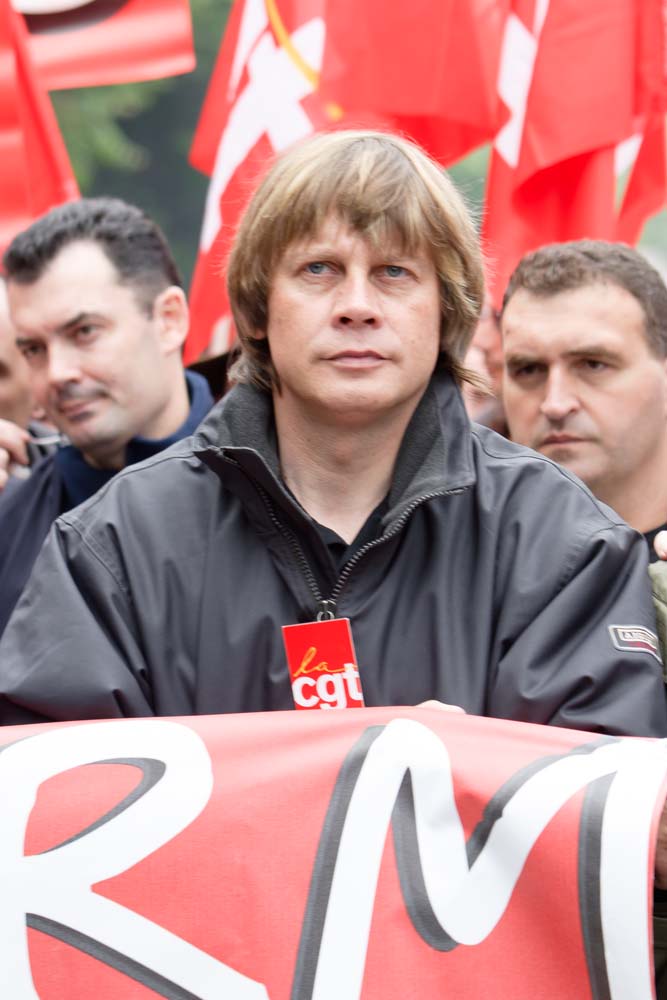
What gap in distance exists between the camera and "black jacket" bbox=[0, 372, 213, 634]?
12.0 ft

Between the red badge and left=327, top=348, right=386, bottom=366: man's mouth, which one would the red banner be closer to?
the red badge

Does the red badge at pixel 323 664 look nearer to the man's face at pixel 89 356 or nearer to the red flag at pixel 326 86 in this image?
the man's face at pixel 89 356

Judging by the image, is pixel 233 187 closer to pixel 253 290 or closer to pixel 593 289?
pixel 593 289

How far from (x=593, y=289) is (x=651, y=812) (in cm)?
186

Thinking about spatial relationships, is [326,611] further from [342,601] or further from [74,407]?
[74,407]

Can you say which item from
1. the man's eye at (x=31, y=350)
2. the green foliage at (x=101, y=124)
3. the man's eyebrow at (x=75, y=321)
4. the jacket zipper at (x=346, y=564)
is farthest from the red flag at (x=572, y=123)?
the green foliage at (x=101, y=124)

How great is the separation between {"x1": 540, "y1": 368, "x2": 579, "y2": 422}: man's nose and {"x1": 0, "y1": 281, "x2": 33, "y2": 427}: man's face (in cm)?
162

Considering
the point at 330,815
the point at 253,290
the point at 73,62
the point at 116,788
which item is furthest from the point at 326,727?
the point at 73,62

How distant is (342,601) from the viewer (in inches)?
102

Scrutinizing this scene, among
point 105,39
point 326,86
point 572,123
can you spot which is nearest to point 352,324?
point 572,123

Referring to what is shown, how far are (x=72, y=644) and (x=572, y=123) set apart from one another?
9.26ft

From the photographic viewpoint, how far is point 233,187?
5.20m

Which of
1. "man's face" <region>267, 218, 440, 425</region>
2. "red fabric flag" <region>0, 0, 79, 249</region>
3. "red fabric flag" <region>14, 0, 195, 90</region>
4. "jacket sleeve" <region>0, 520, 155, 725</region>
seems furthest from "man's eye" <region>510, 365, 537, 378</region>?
"red fabric flag" <region>14, 0, 195, 90</region>

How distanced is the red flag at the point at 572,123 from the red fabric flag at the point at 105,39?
1.14 m
